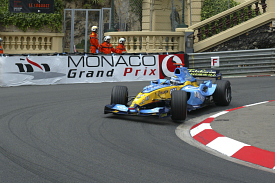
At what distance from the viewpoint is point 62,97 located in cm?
1252

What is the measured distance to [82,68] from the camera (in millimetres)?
16422

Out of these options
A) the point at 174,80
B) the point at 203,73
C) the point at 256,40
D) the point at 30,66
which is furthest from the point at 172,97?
the point at 256,40

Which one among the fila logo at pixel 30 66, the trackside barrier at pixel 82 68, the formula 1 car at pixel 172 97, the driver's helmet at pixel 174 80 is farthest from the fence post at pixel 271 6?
the driver's helmet at pixel 174 80

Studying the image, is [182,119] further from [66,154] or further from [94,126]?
[66,154]

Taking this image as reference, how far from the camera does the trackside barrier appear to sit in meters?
15.6

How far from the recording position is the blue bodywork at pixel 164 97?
8.93 metres

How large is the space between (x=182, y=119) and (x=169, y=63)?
887 centimetres

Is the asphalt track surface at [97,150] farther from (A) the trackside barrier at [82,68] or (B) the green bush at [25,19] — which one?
(B) the green bush at [25,19]

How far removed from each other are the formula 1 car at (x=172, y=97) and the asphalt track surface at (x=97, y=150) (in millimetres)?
216

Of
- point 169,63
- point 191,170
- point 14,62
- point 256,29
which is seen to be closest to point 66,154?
point 191,170

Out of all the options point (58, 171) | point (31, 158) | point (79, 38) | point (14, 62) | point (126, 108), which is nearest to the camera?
point (58, 171)

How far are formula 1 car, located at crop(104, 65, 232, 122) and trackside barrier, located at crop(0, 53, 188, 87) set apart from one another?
6153 mm

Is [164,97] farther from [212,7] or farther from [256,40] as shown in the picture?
[212,7]

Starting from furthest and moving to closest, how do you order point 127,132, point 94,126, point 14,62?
point 14,62 < point 94,126 < point 127,132
